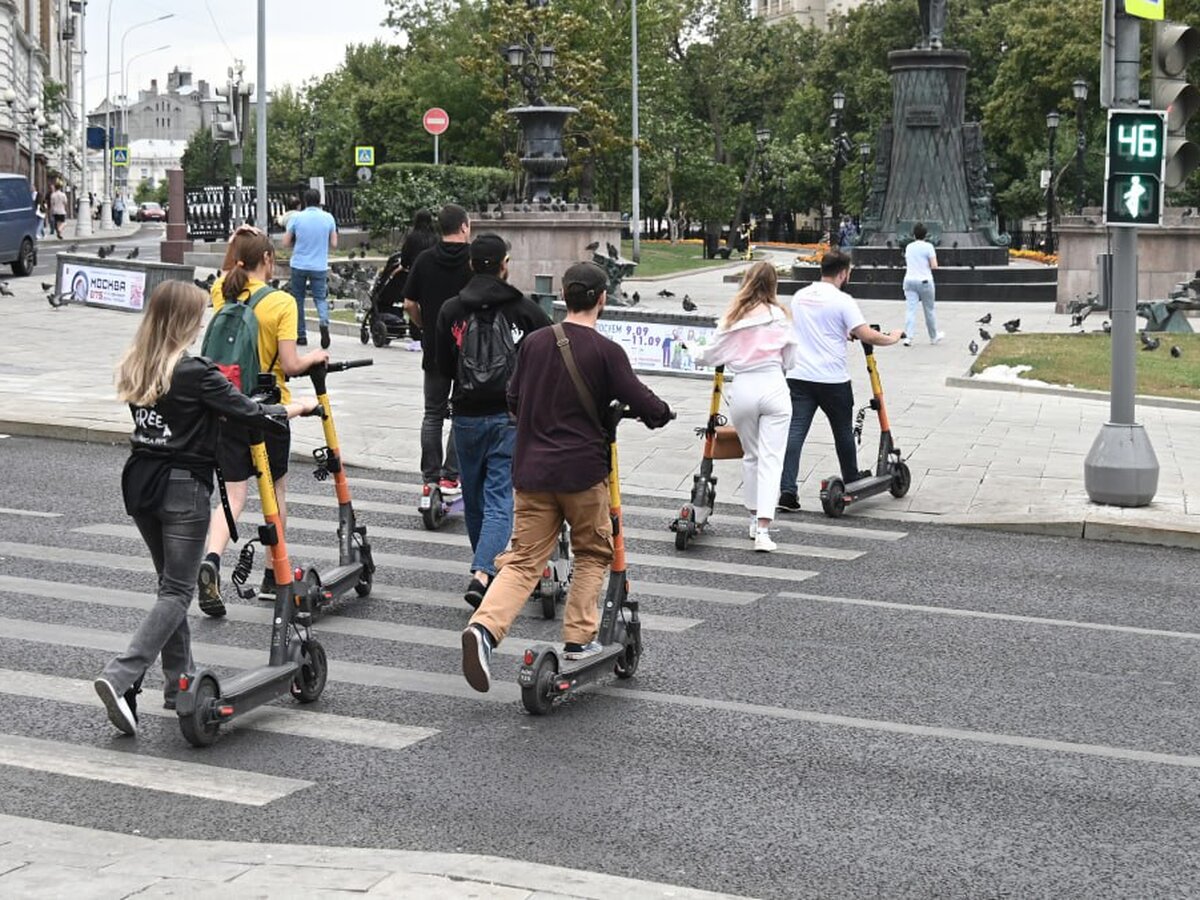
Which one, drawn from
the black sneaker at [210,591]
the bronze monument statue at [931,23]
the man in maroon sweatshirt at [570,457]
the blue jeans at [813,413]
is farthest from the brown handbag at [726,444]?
the bronze monument statue at [931,23]

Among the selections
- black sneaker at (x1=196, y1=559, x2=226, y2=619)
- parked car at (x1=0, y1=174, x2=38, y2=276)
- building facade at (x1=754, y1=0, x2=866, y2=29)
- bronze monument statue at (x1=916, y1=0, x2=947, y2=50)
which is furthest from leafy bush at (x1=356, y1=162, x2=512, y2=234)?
building facade at (x1=754, y1=0, x2=866, y2=29)

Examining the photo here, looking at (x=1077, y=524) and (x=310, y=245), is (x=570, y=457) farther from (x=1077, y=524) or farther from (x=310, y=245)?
(x=310, y=245)

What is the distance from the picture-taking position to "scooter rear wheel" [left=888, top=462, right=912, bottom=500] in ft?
44.7

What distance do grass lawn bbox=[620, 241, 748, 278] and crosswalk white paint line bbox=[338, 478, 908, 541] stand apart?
34237 mm

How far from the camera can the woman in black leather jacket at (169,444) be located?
694cm

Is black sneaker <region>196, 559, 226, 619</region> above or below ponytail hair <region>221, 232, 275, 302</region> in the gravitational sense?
below

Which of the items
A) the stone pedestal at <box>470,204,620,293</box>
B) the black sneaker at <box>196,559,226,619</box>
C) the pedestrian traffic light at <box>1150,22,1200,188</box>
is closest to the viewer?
the black sneaker at <box>196,559,226,619</box>

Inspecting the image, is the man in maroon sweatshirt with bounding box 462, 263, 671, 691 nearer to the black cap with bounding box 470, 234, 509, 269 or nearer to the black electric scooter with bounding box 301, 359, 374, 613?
the black cap with bounding box 470, 234, 509, 269

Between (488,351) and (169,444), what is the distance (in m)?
2.42

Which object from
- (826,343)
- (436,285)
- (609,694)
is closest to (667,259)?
(826,343)

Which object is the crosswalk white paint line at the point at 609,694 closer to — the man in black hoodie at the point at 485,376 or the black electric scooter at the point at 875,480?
the man in black hoodie at the point at 485,376

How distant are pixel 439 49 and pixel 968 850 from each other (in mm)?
66537

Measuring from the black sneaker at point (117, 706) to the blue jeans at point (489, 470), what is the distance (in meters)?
2.45

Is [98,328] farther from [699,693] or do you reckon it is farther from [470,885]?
[470,885]
